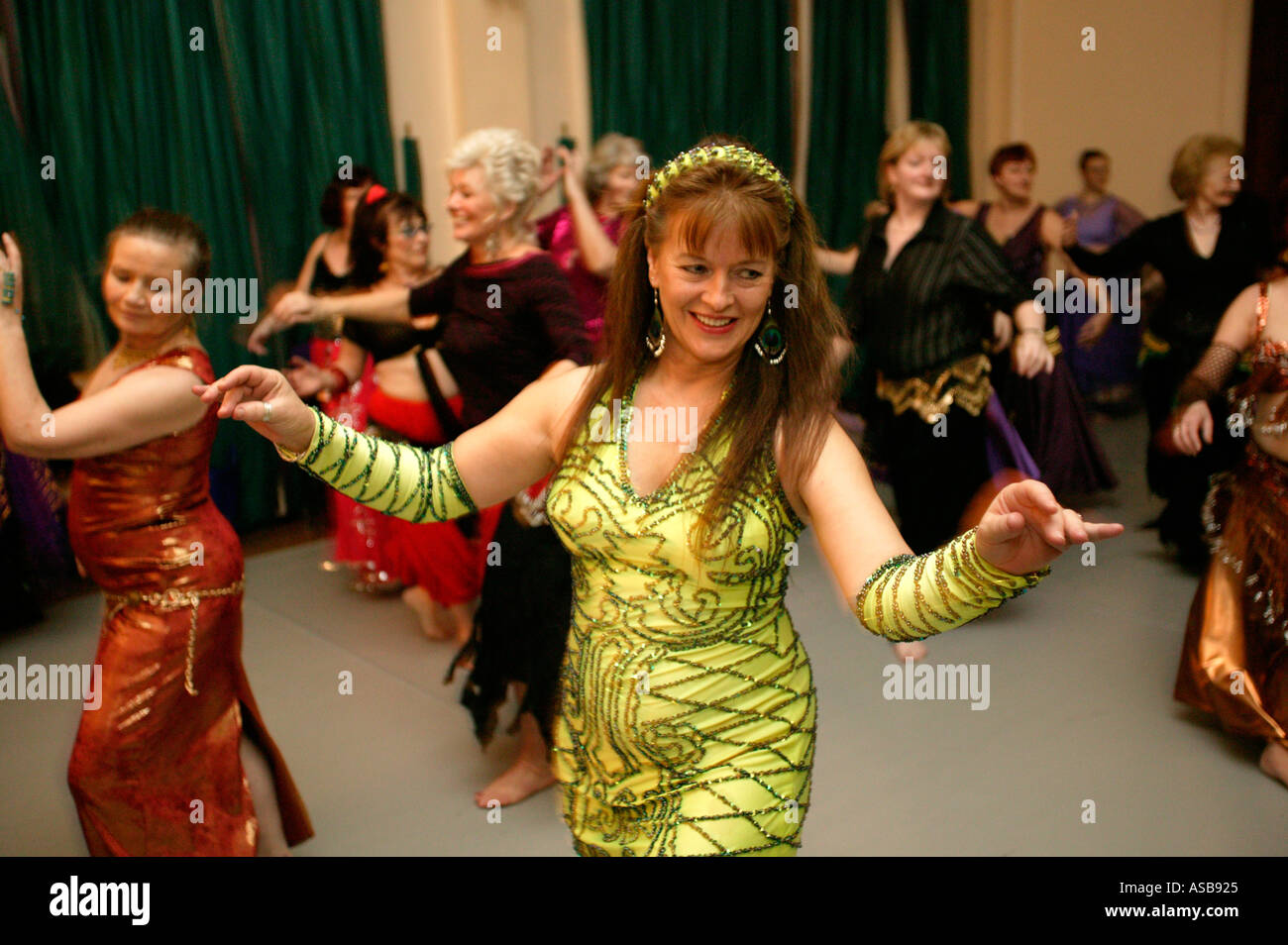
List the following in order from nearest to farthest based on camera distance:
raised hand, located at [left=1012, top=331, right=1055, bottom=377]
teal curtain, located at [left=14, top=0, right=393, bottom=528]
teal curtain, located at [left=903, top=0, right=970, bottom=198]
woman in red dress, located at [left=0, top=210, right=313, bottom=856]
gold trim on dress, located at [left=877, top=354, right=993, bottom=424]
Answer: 1. woman in red dress, located at [left=0, top=210, right=313, bottom=856]
2. teal curtain, located at [left=14, top=0, right=393, bottom=528]
3. raised hand, located at [left=1012, top=331, right=1055, bottom=377]
4. gold trim on dress, located at [left=877, top=354, right=993, bottom=424]
5. teal curtain, located at [left=903, top=0, right=970, bottom=198]

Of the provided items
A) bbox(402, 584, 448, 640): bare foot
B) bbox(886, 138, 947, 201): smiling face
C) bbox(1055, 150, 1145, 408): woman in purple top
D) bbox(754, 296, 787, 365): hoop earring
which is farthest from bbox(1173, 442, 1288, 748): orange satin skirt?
bbox(1055, 150, 1145, 408): woman in purple top

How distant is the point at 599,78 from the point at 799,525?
4.41 meters

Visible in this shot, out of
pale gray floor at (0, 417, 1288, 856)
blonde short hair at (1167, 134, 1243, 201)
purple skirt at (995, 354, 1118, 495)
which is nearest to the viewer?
pale gray floor at (0, 417, 1288, 856)

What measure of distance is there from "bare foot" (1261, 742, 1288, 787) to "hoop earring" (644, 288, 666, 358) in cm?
204

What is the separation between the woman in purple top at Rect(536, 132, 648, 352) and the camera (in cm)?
362

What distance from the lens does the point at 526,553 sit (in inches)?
110

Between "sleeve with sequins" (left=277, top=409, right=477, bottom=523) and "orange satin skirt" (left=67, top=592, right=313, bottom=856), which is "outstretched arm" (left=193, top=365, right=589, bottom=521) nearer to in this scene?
"sleeve with sequins" (left=277, top=409, right=477, bottom=523)

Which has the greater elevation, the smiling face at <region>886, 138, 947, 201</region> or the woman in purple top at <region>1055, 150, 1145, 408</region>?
the smiling face at <region>886, 138, 947, 201</region>

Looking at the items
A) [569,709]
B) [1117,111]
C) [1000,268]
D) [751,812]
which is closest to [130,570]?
[569,709]

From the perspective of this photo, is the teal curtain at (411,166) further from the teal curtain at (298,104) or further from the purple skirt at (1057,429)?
the purple skirt at (1057,429)

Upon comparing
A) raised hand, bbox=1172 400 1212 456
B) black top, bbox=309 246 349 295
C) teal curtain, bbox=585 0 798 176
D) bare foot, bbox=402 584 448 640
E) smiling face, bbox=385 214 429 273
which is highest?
teal curtain, bbox=585 0 798 176

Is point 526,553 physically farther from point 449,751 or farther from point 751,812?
point 751,812

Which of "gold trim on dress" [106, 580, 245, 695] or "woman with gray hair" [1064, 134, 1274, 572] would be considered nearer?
"gold trim on dress" [106, 580, 245, 695]

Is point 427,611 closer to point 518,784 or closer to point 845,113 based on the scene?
point 518,784
